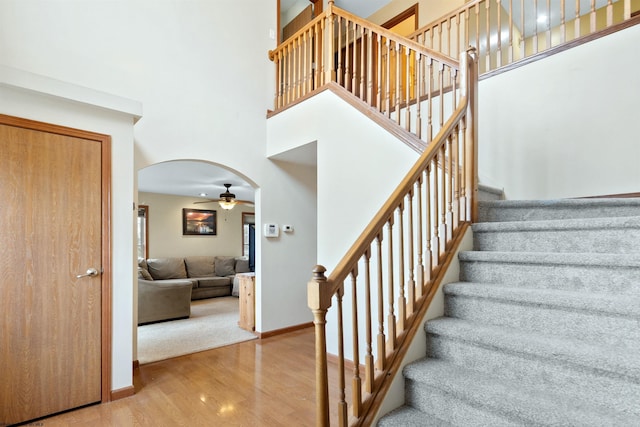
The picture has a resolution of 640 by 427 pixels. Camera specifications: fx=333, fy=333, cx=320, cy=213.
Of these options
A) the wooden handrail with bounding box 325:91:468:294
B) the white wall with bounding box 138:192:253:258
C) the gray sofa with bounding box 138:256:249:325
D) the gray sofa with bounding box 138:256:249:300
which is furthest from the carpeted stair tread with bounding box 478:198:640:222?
the white wall with bounding box 138:192:253:258

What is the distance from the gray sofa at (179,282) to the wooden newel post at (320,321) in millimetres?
4337

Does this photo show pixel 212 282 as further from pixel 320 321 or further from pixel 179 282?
pixel 320 321

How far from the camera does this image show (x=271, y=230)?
4.29 meters

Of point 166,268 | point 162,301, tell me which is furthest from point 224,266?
point 162,301

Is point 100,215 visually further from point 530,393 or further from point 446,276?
point 530,393

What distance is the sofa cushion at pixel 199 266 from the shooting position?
755 centimetres

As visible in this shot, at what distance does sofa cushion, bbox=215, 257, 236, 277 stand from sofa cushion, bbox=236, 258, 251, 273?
0.10 meters

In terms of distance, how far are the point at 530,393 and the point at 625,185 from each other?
2.16 meters

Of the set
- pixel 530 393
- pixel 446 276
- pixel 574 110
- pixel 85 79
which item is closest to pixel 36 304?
A: pixel 85 79

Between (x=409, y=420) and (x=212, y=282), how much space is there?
20.8 feet

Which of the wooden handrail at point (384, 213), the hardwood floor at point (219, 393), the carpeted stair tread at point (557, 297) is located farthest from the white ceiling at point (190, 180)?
the carpeted stair tread at point (557, 297)

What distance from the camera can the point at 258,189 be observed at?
14.0ft

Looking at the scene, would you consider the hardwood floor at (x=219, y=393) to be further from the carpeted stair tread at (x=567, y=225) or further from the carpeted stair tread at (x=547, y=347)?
the carpeted stair tread at (x=567, y=225)

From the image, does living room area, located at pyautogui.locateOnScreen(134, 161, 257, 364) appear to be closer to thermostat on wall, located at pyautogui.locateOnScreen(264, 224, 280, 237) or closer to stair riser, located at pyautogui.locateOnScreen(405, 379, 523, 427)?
thermostat on wall, located at pyautogui.locateOnScreen(264, 224, 280, 237)
